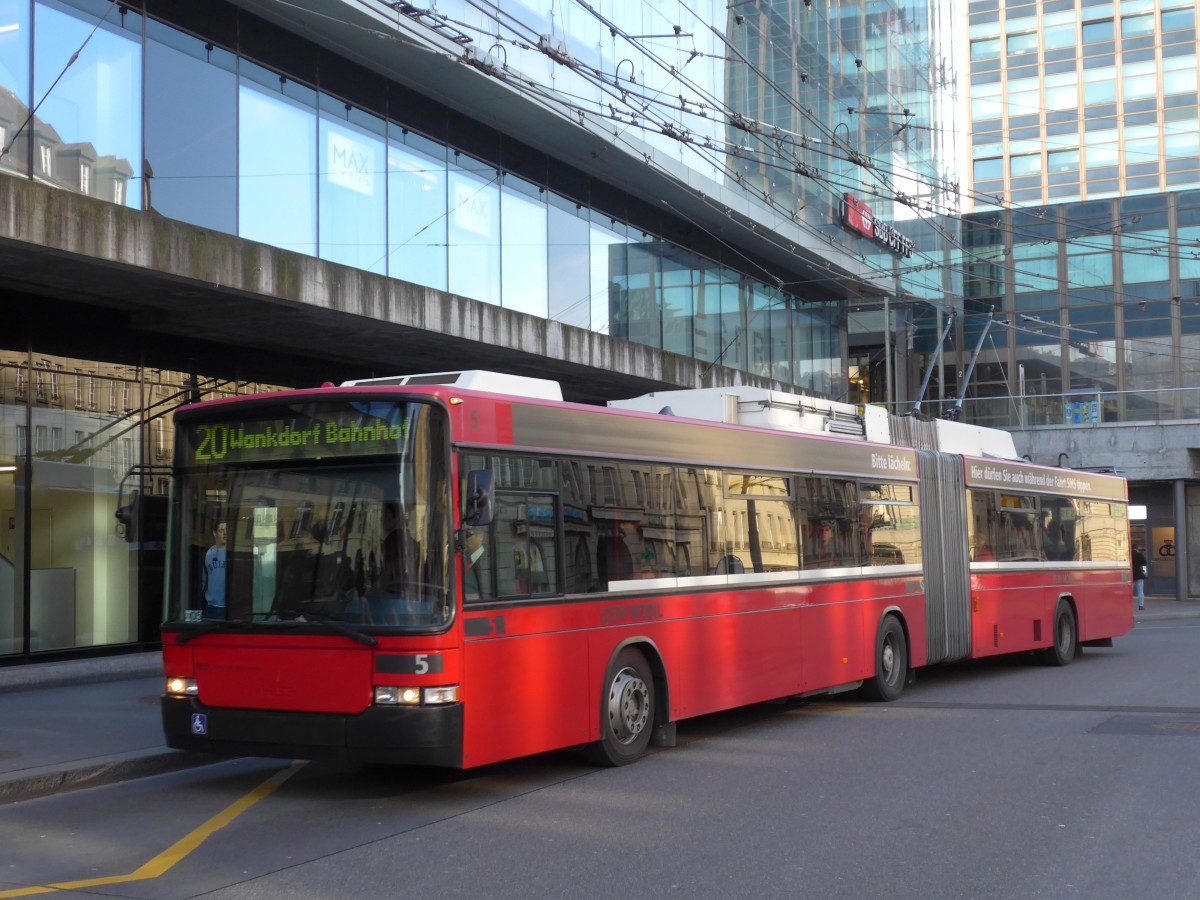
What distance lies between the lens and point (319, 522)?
846cm

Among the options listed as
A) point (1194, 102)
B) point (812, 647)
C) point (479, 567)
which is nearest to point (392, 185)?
point (812, 647)

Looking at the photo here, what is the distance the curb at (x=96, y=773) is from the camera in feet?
30.2

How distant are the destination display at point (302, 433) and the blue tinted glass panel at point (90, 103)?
6578 mm

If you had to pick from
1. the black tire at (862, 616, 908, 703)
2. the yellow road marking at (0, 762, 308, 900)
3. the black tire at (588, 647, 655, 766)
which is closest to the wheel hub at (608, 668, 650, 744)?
the black tire at (588, 647, 655, 766)

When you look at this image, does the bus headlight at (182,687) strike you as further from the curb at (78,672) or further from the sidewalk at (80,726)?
the curb at (78,672)

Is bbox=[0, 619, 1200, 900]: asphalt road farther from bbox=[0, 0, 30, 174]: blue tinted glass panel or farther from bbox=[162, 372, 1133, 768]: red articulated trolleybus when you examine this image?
bbox=[0, 0, 30, 174]: blue tinted glass panel

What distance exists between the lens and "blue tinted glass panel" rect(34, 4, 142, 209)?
1417cm

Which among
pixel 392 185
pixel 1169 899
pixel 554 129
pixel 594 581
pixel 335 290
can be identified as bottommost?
pixel 1169 899

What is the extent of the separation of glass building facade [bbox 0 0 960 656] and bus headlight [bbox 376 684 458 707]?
5.53m

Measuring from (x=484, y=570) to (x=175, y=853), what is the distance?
8.35ft

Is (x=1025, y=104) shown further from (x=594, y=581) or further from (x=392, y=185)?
(x=594, y=581)

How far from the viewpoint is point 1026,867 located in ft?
22.1

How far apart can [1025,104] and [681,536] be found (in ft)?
262

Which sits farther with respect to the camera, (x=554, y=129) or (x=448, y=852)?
(x=554, y=129)
